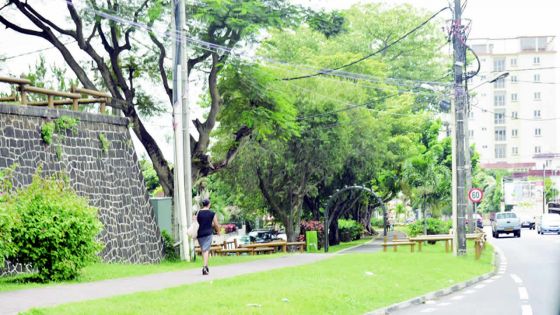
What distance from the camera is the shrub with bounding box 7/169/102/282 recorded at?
1736 centimetres

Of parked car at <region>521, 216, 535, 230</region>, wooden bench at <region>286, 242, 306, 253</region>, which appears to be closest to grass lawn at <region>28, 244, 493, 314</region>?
wooden bench at <region>286, 242, 306, 253</region>

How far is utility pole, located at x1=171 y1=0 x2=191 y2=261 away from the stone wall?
4.95 ft

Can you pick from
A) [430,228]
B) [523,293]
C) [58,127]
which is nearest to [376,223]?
[430,228]

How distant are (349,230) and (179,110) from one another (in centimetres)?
4012

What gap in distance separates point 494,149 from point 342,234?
8855cm

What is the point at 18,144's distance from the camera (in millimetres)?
21516

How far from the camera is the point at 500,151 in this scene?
146875mm

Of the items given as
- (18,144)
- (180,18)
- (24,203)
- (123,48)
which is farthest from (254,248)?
(24,203)

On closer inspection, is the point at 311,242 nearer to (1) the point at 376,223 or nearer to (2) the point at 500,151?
(1) the point at 376,223

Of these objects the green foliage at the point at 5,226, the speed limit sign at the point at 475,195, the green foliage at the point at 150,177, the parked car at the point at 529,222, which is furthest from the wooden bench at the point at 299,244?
the parked car at the point at 529,222

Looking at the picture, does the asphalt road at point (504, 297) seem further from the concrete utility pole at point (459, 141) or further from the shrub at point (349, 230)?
the shrub at point (349, 230)

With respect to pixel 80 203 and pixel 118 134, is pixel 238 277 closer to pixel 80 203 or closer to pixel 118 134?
pixel 80 203

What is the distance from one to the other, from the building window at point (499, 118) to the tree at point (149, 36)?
116m

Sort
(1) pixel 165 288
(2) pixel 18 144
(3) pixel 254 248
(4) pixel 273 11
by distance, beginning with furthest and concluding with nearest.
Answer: (3) pixel 254 248 → (4) pixel 273 11 → (2) pixel 18 144 → (1) pixel 165 288
